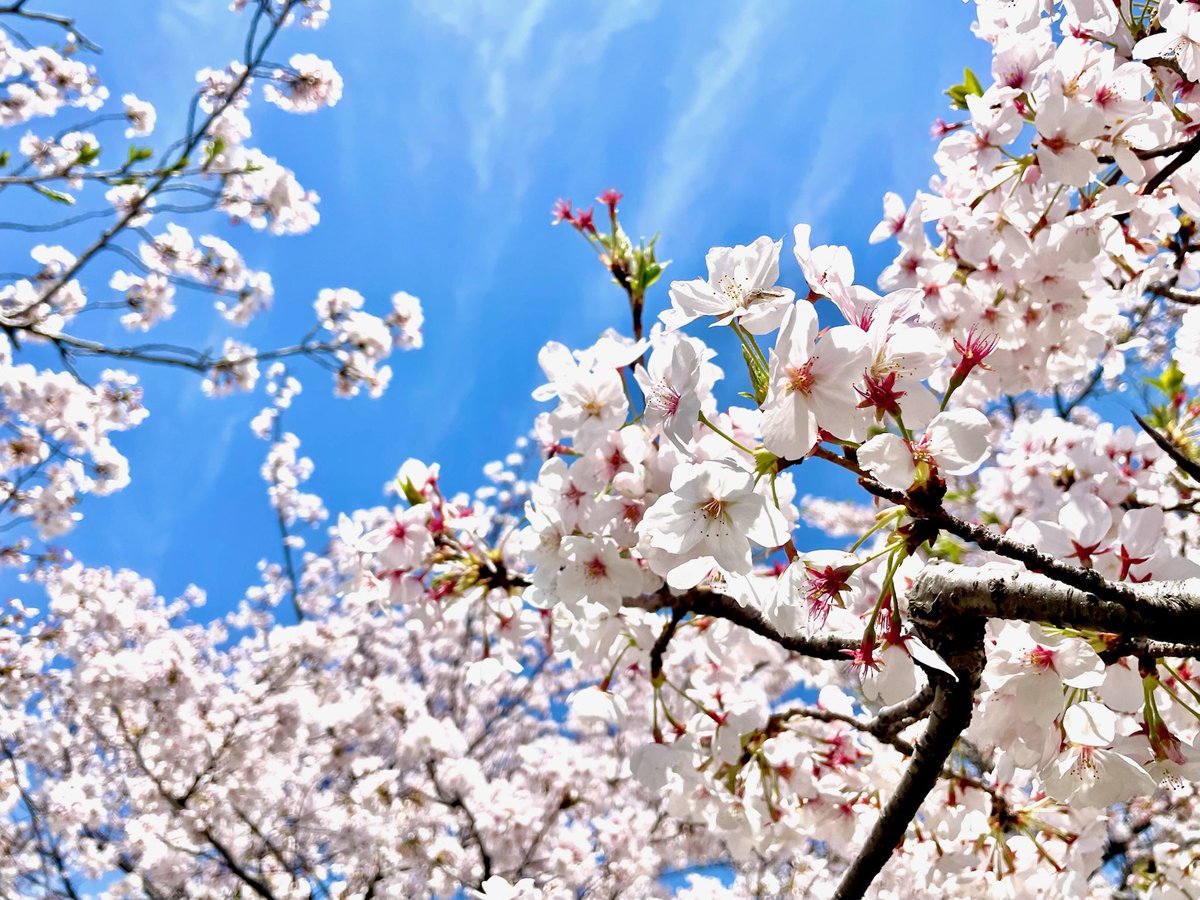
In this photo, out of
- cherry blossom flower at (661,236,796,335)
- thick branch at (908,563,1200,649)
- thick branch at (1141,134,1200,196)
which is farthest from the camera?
thick branch at (1141,134,1200,196)

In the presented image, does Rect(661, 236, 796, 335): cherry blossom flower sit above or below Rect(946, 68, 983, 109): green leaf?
below

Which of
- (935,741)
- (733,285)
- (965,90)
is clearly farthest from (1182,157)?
(935,741)

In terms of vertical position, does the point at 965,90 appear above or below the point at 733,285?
above

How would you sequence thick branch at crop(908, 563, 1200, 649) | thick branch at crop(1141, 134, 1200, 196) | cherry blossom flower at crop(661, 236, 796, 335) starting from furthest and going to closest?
1. thick branch at crop(1141, 134, 1200, 196)
2. cherry blossom flower at crop(661, 236, 796, 335)
3. thick branch at crop(908, 563, 1200, 649)

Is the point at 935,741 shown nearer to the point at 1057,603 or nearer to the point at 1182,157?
the point at 1057,603

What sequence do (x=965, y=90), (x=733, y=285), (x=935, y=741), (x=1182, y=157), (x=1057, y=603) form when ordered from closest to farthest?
(x=1057, y=603)
(x=733, y=285)
(x=935, y=741)
(x=1182, y=157)
(x=965, y=90)

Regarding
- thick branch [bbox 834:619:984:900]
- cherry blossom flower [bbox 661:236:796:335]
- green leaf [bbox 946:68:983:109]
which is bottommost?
thick branch [bbox 834:619:984:900]

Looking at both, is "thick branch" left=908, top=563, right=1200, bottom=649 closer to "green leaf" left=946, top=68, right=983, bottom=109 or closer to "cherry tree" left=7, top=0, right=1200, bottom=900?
"cherry tree" left=7, top=0, right=1200, bottom=900

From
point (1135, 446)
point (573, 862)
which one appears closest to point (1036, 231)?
point (1135, 446)

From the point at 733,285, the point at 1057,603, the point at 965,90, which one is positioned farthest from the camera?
the point at 965,90

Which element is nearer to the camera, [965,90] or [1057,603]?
[1057,603]

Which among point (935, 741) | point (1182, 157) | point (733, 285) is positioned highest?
point (1182, 157)

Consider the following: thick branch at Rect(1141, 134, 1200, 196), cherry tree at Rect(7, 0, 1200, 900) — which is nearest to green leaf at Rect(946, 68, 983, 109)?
cherry tree at Rect(7, 0, 1200, 900)

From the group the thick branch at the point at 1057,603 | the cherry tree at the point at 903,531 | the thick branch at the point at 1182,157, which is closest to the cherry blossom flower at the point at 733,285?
the cherry tree at the point at 903,531
